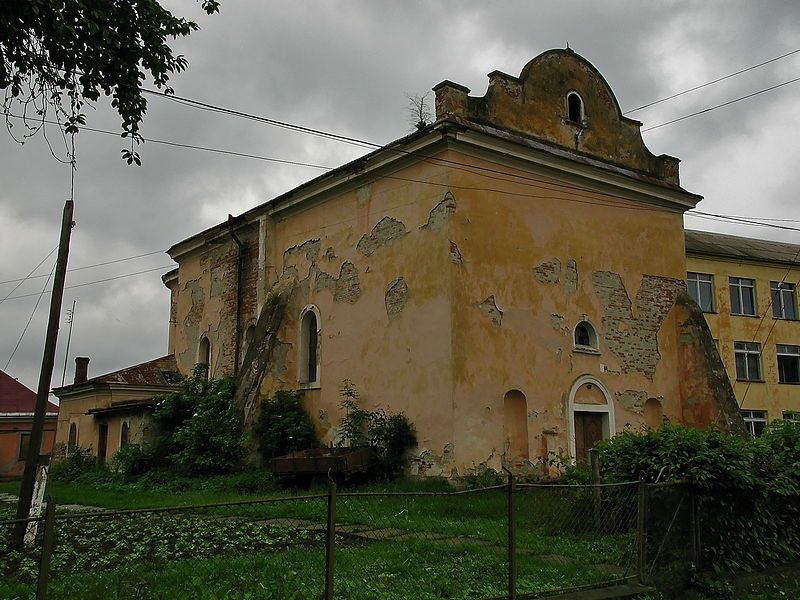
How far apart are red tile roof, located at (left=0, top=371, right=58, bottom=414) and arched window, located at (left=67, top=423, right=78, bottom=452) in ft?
44.8

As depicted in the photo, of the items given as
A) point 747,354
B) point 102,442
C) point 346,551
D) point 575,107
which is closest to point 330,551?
point 346,551

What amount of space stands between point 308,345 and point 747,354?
20.5 meters

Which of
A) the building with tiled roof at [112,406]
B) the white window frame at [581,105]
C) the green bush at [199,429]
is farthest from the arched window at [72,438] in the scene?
→ the white window frame at [581,105]

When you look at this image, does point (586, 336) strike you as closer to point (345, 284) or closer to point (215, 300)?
point (345, 284)

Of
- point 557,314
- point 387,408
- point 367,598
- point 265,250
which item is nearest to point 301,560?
point 367,598

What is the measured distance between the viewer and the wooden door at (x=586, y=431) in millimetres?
17852

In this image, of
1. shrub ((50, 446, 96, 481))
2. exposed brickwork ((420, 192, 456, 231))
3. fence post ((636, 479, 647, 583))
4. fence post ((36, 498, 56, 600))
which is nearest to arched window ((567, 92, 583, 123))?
exposed brickwork ((420, 192, 456, 231))

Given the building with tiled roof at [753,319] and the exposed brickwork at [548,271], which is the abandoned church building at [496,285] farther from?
the building with tiled roof at [753,319]

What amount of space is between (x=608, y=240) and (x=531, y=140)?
335 cm

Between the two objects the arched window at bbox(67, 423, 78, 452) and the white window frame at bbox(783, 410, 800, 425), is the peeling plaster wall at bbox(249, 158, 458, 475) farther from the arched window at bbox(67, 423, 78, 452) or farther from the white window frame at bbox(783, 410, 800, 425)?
the arched window at bbox(67, 423, 78, 452)

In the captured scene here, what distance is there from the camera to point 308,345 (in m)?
20.9

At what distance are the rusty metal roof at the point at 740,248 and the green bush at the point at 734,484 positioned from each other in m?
22.3

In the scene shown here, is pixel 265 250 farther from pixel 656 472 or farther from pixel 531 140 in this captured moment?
pixel 656 472

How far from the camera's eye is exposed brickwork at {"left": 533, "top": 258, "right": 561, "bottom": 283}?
17906 mm
